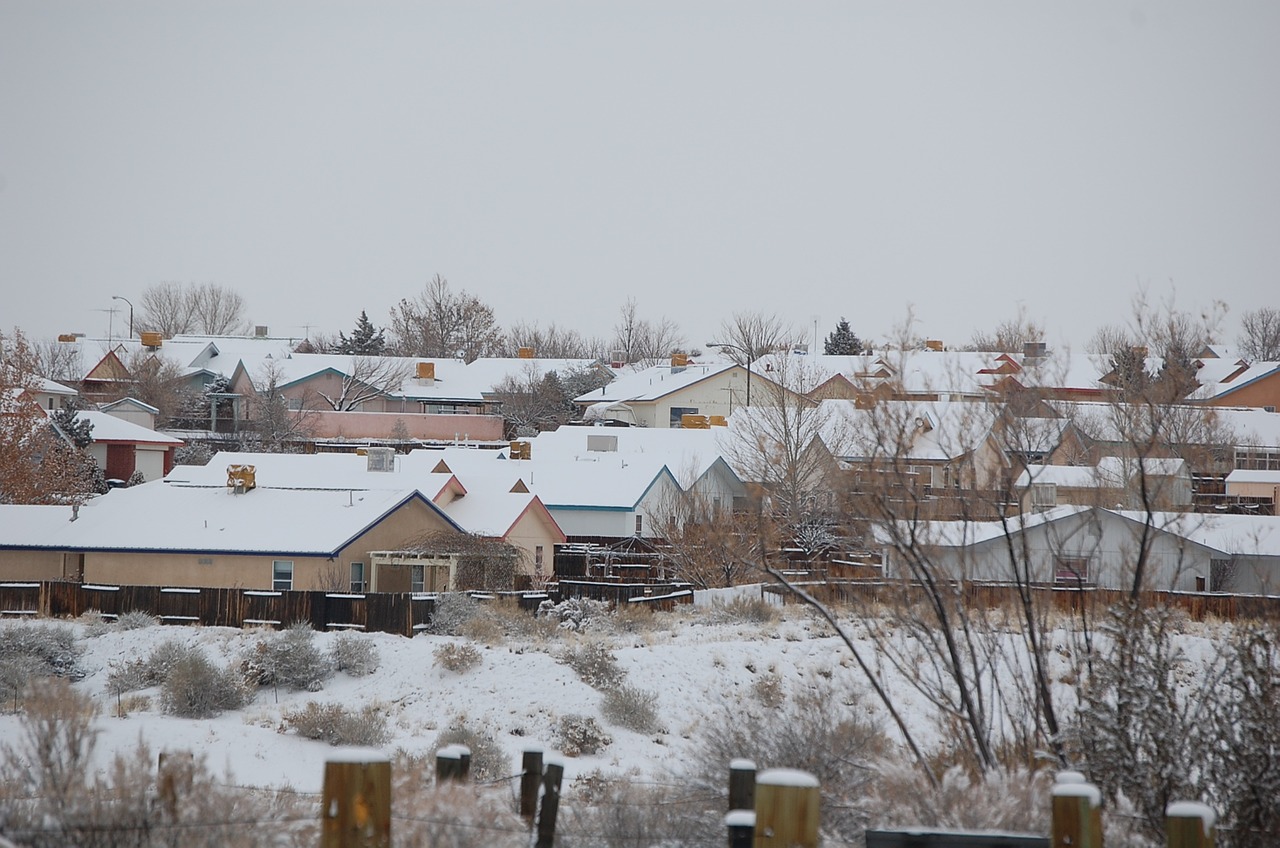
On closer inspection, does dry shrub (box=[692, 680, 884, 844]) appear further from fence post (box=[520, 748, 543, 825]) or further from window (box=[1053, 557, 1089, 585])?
window (box=[1053, 557, 1089, 585])

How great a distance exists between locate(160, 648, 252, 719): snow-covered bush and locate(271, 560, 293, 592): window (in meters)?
8.78

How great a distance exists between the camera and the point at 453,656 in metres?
22.5

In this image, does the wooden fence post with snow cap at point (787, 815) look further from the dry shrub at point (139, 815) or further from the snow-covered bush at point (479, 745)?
the snow-covered bush at point (479, 745)

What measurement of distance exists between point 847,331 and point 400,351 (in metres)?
Result: 37.8

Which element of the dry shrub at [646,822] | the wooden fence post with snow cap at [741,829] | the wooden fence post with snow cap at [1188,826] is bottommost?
the dry shrub at [646,822]

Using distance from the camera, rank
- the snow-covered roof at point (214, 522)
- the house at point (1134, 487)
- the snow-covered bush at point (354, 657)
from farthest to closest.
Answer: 1. the snow-covered roof at point (214, 522)
2. the snow-covered bush at point (354, 657)
3. the house at point (1134, 487)

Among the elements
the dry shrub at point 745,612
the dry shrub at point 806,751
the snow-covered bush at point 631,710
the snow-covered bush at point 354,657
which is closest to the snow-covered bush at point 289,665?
the snow-covered bush at point 354,657

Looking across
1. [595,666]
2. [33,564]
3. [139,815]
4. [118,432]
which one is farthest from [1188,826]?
[118,432]

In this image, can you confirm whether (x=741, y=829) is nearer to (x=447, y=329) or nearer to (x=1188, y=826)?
(x=1188, y=826)

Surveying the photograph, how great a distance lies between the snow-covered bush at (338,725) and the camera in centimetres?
1791

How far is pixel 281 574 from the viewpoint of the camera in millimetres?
30328

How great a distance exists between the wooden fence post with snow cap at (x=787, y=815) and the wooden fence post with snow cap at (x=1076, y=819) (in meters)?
1.17

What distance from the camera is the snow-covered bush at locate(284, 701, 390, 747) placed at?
17906 millimetres

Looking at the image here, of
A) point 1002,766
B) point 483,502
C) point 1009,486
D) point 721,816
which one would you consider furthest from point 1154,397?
point 483,502
